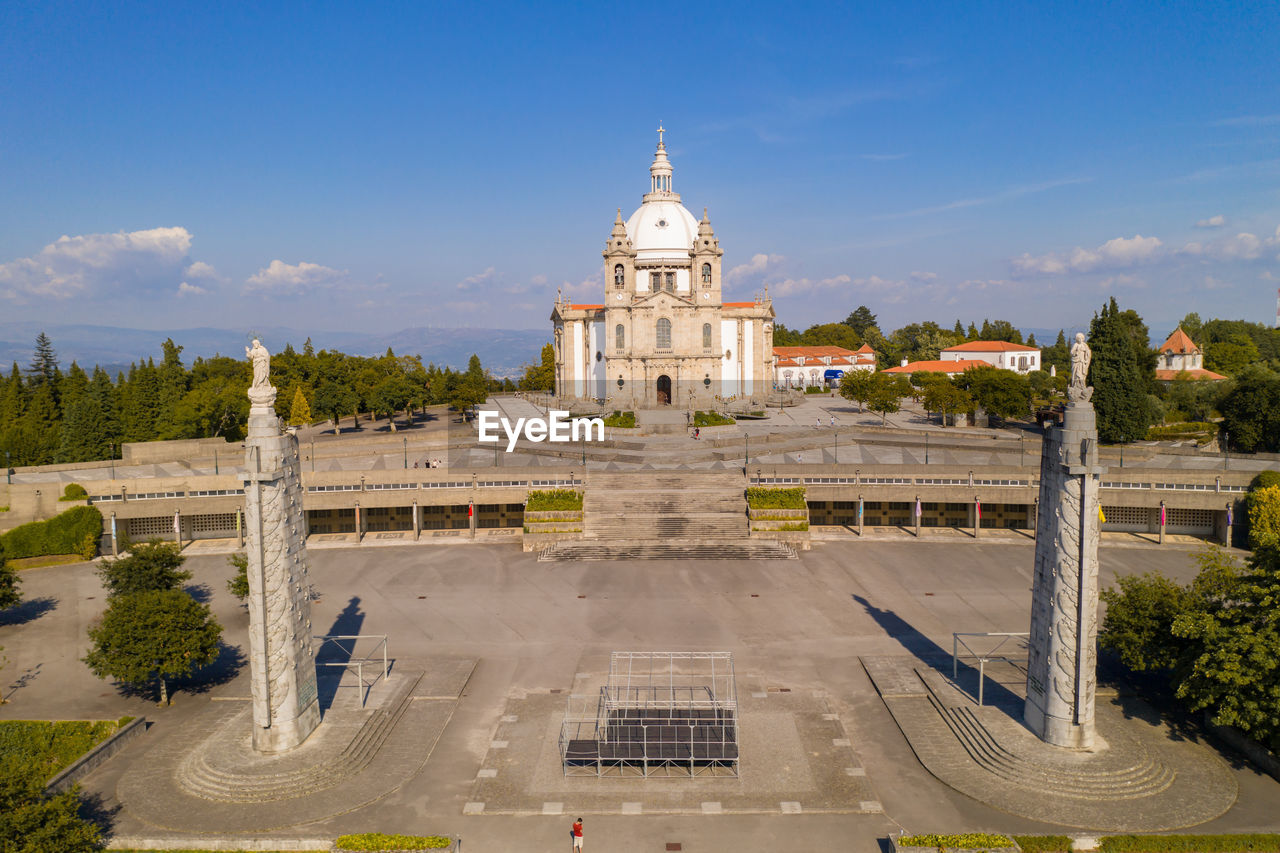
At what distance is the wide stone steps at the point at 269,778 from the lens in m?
18.5

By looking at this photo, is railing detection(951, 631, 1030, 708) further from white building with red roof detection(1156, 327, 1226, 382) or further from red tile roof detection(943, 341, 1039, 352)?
red tile roof detection(943, 341, 1039, 352)

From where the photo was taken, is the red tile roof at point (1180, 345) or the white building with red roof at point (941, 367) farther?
the white building with red roof at point (941, 367)

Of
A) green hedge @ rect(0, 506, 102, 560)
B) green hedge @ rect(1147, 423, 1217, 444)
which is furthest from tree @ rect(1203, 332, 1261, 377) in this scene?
green hedge @ rect(0, 506, 102, 560)

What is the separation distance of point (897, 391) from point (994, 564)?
40.6m

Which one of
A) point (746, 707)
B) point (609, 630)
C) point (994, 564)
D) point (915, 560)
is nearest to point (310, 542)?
point (609, 630)

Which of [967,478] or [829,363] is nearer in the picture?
[967,478]

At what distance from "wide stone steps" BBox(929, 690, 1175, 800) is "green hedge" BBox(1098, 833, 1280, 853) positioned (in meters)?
1.60

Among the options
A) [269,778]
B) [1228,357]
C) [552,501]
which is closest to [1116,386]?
[552,501]

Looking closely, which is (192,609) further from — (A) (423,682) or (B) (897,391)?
(B) (897,391)

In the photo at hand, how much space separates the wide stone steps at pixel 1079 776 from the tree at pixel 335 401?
2304 inches

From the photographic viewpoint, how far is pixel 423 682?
24531mm

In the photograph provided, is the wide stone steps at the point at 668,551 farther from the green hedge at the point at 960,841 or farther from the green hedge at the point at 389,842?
the green hedge at the point at 960,841

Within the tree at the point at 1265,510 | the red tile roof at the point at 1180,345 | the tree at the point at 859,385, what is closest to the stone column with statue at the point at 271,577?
the tree at the point at 1265,510

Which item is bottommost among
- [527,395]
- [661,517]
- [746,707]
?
[746,707]
